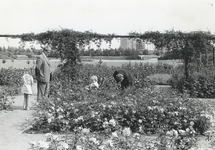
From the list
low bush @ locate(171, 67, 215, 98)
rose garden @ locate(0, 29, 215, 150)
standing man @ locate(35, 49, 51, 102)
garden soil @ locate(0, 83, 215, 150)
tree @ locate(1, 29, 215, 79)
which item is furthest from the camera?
low bush @ locate(171, 67, 215, 98)

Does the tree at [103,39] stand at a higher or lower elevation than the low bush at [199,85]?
higher

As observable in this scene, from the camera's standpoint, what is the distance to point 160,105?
7.31 meters

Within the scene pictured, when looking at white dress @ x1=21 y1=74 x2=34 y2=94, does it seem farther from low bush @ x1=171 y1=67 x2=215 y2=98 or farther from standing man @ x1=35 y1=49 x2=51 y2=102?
low bush @ x1=171 y1=67 x2=215 y2=98

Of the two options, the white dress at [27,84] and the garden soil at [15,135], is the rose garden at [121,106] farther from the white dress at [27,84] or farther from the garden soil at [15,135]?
the white dress at [27,84]

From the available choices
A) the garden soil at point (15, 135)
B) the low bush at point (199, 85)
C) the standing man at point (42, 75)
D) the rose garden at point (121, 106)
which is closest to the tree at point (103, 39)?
the rose garden at point (121, 106)

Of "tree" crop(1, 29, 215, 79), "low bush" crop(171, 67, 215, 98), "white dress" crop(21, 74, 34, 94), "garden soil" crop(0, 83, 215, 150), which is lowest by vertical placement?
"garden soil" crop(0, 83, 215, 150)

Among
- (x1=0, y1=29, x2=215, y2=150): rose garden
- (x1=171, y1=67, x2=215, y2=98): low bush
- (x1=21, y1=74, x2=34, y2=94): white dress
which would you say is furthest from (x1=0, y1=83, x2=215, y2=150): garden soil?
(x1=171, y1=67, x2=215, y2=98): low bush

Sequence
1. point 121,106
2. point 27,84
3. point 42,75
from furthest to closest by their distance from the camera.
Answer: point 27,84
point 42,75
point 121,106

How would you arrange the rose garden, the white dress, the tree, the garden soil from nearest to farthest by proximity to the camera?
the rose garden, the garden soil, the white dress, the tree

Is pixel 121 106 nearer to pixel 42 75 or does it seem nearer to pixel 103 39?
pixel 42 75

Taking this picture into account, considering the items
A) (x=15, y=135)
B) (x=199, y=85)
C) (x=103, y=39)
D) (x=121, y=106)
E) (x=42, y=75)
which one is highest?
(x=103, y=39)

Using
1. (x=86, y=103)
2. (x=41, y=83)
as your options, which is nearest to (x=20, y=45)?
(x=41, y=83)

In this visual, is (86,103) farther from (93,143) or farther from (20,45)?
(20,45)

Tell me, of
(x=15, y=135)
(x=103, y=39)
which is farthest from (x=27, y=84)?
(x=103, y=39)
